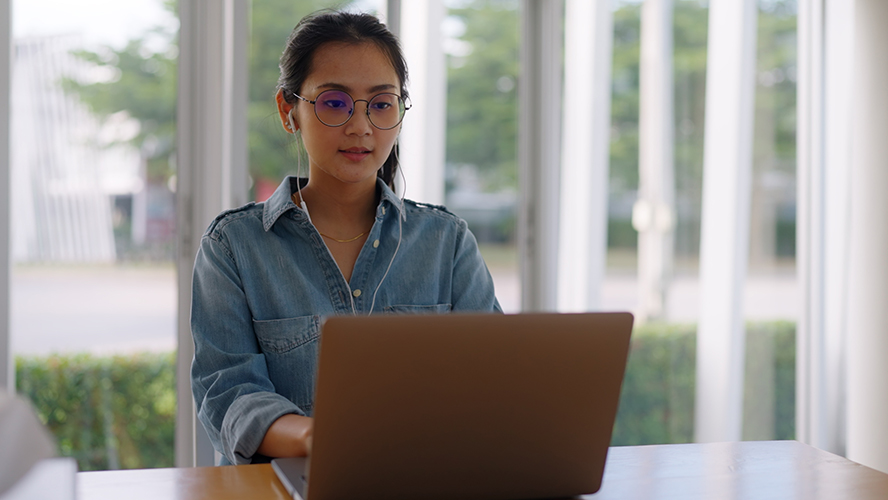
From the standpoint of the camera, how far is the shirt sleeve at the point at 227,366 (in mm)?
1105

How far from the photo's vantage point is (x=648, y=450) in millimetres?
1169

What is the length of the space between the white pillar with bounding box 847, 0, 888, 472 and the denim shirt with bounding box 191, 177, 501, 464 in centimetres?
152

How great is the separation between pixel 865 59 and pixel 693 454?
6.23 ft

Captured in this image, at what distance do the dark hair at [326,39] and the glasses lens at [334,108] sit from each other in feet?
0.28

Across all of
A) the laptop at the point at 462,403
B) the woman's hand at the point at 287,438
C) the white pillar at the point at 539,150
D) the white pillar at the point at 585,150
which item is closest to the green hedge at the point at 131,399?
the white pillar at the point at 585,150

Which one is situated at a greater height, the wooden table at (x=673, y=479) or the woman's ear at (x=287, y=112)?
the woman's ear at (x=287, y=112)

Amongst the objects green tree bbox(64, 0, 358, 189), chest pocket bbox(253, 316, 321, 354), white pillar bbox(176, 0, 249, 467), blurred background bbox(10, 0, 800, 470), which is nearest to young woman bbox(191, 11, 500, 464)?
chest pocket bbox(253, 316, 321, 354)

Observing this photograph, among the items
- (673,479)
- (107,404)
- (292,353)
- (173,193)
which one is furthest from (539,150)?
(673,479)

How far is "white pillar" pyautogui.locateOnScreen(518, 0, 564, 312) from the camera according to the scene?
3.09 metres

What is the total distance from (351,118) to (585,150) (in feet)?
6.08

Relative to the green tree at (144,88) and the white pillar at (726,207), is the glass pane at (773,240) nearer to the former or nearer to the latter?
the white pillar at (726,207)

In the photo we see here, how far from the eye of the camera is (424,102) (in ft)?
9.68

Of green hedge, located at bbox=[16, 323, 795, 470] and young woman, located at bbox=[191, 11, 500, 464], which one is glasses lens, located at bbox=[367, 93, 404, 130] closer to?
young woman, located at bbox=[191, 11, 500, 464]

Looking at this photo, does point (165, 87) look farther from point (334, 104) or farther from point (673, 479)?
point (673, 479)
